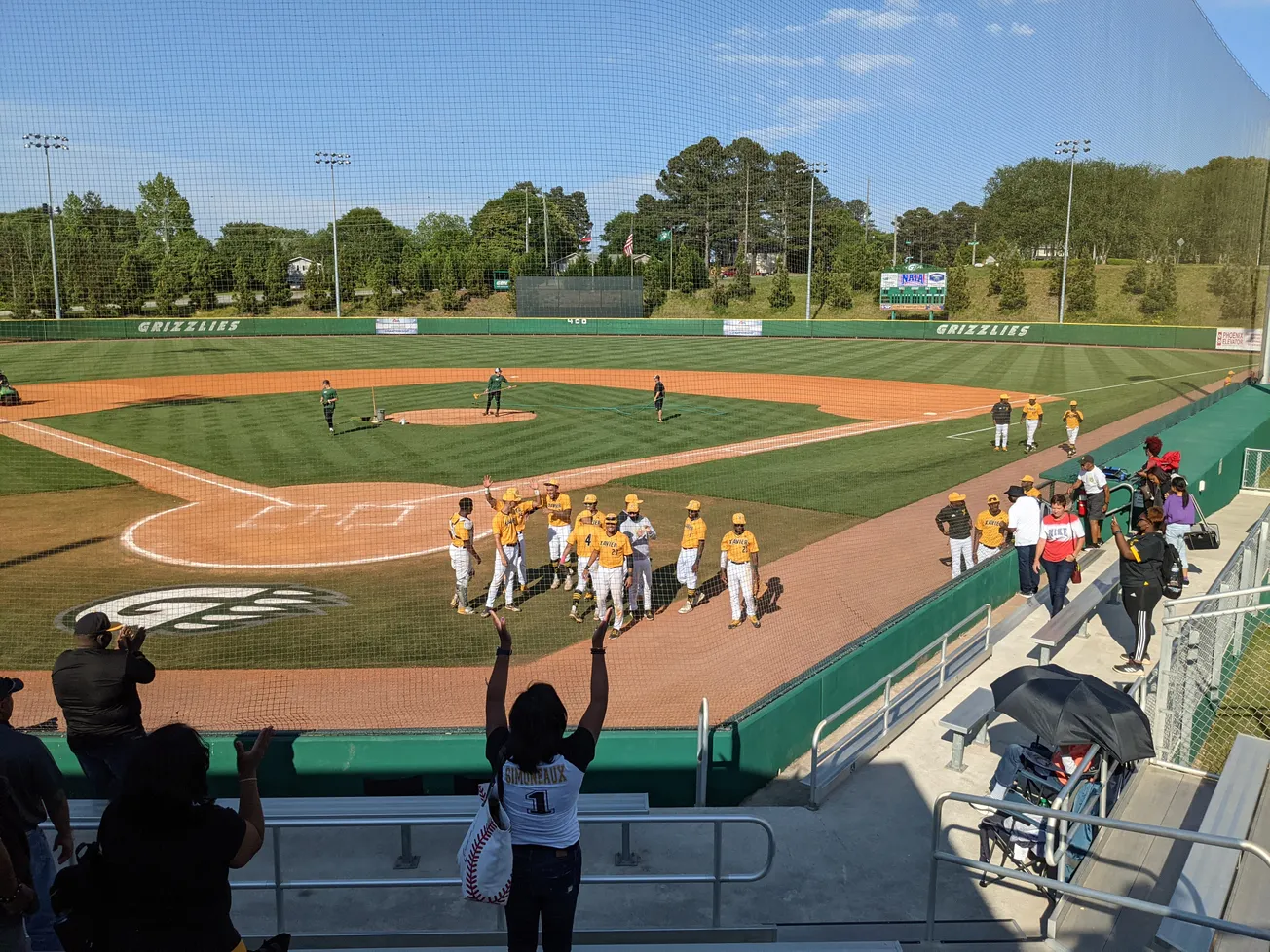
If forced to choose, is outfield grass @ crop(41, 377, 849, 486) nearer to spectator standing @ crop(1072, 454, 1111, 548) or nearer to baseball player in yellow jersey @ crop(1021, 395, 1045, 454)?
baseball player in yellow jersey @ crop(1021, 395, 1045, 454)

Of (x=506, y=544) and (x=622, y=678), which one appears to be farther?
(x=506, y=544)

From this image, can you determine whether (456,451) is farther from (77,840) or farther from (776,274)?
(776,274)

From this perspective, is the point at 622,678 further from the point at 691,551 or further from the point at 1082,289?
the point at 1082,289

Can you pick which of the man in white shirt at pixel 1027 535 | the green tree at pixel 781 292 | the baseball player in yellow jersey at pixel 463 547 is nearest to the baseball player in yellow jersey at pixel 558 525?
the baseball player in yellow jersey at pixel 463 547

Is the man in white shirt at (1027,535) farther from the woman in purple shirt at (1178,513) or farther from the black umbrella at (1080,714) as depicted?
the black umbrella at (1080,714)

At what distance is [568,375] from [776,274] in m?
11.2

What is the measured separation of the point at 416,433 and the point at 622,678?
52.6 ft

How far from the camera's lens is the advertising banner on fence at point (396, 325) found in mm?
51250

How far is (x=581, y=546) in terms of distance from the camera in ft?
37.9

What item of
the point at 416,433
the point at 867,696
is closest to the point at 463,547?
the point at 867,696

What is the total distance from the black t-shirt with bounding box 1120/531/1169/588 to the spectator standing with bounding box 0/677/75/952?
8.88 m

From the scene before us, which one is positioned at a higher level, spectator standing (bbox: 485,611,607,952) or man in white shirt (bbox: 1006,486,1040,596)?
spectator standing (bbox: 485,611,607,952)

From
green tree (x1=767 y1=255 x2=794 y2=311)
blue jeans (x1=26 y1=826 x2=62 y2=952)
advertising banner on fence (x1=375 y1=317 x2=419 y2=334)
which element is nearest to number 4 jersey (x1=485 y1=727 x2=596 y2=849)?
blue jeans (x1=26 y1=826 x2=62 y2=952)

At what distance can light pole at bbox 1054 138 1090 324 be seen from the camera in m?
26.0
